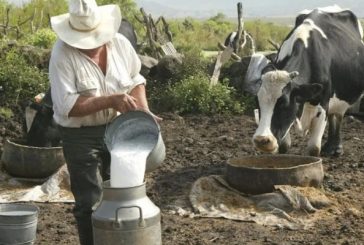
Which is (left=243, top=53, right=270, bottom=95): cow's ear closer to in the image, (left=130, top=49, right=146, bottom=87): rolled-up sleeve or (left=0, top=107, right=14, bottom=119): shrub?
(left=0, top=107, right=14, bottom=119): shrub

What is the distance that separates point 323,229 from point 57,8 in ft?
68.3

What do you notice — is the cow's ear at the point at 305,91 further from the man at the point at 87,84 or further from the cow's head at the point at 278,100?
the man at the point at 87,84

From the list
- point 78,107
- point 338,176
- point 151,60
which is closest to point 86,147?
point 78,107

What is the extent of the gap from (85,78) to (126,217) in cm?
92

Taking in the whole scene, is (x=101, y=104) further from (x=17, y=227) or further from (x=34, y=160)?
(x=34, y=160)

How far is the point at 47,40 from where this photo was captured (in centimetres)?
1427

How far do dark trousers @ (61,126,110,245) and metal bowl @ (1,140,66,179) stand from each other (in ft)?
9.24

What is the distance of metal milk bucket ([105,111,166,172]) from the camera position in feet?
13.5

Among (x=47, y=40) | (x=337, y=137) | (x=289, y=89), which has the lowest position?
(x=47, y=40)

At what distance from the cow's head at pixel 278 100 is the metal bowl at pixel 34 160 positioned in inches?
79.7

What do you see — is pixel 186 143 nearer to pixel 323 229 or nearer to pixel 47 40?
pixel 323 229

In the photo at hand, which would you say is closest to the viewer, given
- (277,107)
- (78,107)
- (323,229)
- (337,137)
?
(78,107)

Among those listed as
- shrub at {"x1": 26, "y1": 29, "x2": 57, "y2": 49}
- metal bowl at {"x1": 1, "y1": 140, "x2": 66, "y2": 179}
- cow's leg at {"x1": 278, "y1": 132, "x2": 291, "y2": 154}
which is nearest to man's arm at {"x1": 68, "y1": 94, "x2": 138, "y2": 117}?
metal bowl at {"x1": 1, "y1": 140, "x2": 66, "y2": 179}

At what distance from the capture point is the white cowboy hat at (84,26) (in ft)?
14.1
